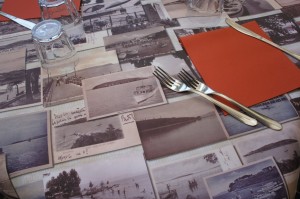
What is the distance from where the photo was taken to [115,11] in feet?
1.97

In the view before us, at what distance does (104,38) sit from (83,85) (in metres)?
0.12

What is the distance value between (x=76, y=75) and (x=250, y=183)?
0.32 m

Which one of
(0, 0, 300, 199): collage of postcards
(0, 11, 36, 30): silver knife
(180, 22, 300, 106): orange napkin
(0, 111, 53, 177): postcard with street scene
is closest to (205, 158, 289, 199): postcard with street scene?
(0, 0, 300, 199): collage of postcards

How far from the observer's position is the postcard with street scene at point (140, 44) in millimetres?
510

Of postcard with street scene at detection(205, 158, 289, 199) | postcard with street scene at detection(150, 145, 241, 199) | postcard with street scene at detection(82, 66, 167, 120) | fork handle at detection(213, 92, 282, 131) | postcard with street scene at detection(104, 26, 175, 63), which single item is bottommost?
postcard with street scene at detection(205, 158, 289, 199)

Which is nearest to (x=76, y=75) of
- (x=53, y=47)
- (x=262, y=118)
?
(x=53, y=47)

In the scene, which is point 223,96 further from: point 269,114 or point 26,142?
point 26,142

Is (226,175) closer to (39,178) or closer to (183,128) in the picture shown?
(183,128)

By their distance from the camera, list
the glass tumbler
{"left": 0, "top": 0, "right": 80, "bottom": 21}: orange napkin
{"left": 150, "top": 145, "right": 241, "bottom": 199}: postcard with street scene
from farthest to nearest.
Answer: {"left": 0, "top": 0, "right": 80, "bottom": 21}: orange napkin → the glass tumbler → {"left": 150, "top": 145, "right": 241, "bottom": 199}: postcard with street scene

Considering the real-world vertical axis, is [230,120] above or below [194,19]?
below

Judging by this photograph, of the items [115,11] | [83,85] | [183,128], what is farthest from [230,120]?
[115,11]

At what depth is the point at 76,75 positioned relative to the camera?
1.59 ft

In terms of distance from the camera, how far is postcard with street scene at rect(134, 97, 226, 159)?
39cm

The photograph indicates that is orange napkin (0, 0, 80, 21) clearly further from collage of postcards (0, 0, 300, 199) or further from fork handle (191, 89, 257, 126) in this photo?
fork handle (191, 89, 257, 126)
